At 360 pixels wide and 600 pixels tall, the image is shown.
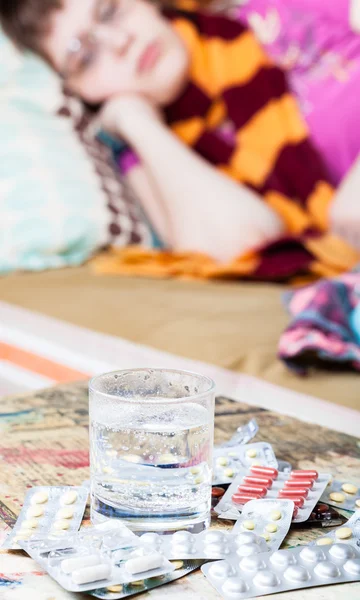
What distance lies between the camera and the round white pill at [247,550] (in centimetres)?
45

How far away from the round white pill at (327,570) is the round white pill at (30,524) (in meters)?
0.17

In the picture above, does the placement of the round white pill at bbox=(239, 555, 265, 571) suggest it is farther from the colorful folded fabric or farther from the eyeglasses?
the eyeglasses

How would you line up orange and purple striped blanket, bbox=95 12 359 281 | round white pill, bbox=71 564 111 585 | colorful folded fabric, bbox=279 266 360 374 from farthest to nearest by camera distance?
orange and purple striped blanket, bbox=95 12 359 281 < colorful folded fabric, bbox=279 266 360 374 < round white pill, bbox=71 564 111 585

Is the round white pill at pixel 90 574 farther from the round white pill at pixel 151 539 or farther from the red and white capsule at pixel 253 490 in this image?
the red and white capsule at pixel 253 490

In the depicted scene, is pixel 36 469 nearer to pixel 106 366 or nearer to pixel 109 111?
pixel 106 366

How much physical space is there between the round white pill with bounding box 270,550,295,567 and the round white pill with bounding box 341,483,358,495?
112 mm

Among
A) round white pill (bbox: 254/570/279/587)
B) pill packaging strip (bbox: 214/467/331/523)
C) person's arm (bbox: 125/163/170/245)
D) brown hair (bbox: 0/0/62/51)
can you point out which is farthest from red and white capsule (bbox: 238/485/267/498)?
brown hair (bbox: 0/0/62/51)

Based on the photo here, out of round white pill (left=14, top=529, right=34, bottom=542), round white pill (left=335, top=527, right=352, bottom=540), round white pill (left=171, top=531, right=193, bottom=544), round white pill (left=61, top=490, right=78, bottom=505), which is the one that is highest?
round white pill (left=14, top=529, right=34, bottom=542)

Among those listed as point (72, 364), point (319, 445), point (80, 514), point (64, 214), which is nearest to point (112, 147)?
point (64, 214)

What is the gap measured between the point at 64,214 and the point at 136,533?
3.83ft

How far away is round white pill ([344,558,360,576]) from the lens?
17.1 inches

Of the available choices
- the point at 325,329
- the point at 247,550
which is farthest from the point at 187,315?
the point at 247,550

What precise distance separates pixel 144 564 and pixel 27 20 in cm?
155

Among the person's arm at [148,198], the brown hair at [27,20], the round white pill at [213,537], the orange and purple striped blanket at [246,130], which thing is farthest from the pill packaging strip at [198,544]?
the brown hair at [27,20]
